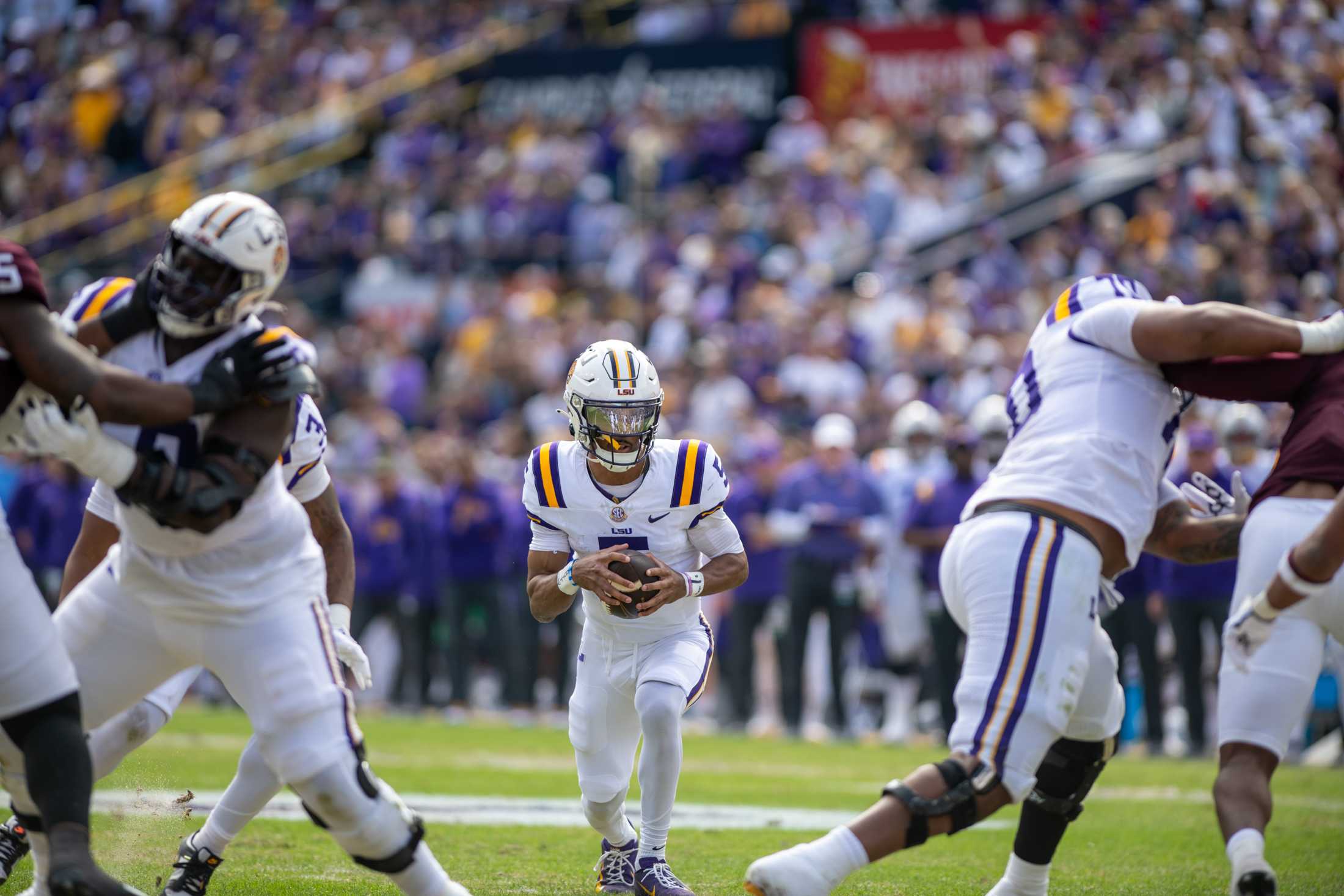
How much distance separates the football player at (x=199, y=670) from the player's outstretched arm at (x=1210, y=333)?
2419mm

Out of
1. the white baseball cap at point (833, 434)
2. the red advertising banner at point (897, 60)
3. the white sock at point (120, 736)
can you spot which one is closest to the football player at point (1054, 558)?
the white sock at point (120, 736)

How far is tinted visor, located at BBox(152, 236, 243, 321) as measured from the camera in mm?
4117

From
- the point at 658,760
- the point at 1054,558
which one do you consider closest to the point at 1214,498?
the point at 1054,558

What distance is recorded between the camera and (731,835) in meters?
6.63

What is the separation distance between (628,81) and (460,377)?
229 inches

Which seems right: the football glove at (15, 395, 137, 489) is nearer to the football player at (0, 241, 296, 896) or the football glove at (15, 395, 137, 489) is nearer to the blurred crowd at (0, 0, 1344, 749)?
the football player at (0, 241, 296, 896)

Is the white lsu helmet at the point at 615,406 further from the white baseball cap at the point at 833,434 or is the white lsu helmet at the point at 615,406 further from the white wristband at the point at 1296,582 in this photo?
the white baseball cap at the point at 833,434

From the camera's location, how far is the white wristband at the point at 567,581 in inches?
211

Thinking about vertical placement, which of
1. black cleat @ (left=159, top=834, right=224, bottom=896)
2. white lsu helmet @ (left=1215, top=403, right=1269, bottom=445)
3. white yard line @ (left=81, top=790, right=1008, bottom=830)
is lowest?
white yard line @ (left=81, top=790, right=1008, bottom=830)

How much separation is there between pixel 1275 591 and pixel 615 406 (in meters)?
2.20

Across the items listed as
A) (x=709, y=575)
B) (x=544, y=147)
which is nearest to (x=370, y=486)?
(x=544, y=147)

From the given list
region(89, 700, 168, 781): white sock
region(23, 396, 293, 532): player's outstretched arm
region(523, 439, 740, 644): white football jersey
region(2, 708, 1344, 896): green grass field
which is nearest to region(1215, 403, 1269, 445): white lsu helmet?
region(2, 708, 1344, 896): green grass field

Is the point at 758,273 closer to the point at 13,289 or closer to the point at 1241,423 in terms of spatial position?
the point at 1241,423

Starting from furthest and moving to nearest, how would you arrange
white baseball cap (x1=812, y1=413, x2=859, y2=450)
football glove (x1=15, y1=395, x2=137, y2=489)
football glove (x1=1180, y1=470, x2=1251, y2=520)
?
white baseball cap (x1=812, y1=413, x2=859, y2=450) → football glove (x1=1180, y1=470, x2=1251, y2=520) → football glove (x1=15, y1=395, x2=137, y2=489)
